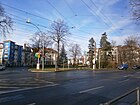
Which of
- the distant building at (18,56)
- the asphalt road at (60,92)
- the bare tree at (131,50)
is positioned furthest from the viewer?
the distant building at (18,56)

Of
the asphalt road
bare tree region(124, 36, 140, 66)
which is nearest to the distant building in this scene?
bare tree region(124, 36, 140, 66)

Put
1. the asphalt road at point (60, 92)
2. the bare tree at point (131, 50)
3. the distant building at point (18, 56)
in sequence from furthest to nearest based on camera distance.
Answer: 1. the distant building at point (18, 56)
2. the bare tree at point (131, 50)
3. the asphalt road at point (60, 92)

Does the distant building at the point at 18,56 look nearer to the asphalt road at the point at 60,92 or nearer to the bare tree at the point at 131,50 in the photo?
the bare tree at the point at 131,50

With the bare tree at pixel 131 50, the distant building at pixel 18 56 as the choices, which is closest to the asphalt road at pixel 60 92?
the bare tree at pixel 131 50

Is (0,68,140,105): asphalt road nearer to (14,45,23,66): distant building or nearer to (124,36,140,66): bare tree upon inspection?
(124,36,140,66): bare tree

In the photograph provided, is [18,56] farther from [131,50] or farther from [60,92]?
[60,92]

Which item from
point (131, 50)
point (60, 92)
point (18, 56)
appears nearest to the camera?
point (60, 92)

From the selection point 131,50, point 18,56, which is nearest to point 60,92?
point 131,50

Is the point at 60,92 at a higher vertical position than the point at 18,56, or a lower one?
lower

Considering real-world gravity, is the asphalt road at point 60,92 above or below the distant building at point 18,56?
below

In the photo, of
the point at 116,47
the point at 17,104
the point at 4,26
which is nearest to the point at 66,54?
the point at 116,47

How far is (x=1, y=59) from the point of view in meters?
141

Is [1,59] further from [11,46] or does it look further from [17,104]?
[17,104]

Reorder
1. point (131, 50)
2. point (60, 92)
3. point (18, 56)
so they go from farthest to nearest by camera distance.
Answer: point (18, 56), point (131, 50), point (60, 92)
